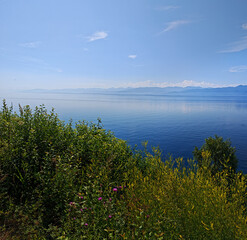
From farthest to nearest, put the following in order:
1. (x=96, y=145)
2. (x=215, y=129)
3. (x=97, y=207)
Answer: (x=215, y=129)
(x=96, y=145)
(x=97, y=207)

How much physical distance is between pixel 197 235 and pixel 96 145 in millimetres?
3925

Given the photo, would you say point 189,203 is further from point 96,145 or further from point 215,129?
point 215,129

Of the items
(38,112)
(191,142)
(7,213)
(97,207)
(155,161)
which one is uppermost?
(38,112)

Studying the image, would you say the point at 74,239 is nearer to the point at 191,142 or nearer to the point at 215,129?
the point at 191,142

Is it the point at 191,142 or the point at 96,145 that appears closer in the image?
the point at 96,145

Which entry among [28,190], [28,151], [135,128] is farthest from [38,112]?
[135,128]

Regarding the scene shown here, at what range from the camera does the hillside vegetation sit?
10.2ft

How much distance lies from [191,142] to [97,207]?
5035 centimetres

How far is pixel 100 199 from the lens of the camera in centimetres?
364

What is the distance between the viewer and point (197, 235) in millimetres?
3102

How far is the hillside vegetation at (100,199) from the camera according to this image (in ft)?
10.2

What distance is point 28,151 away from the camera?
4801 millimetres

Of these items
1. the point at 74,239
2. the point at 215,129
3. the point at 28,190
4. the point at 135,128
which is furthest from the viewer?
the point at 215,129

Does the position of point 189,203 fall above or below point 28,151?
below
